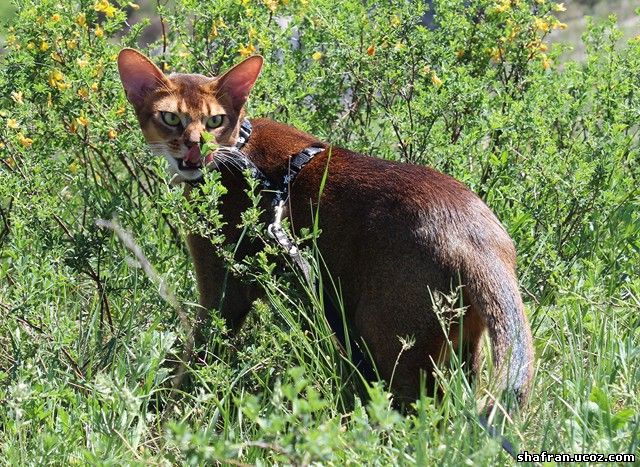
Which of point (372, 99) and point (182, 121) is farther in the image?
point (372, 99)

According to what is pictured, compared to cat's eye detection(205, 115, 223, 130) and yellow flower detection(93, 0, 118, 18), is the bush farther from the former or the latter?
cat's eye detection(205, 115, 223, 130)

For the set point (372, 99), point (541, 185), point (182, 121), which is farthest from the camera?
point (372, 99)

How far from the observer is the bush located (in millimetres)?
3303

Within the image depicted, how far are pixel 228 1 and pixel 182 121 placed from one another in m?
0.89

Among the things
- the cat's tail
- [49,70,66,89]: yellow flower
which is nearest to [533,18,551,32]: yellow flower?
the cat's tail

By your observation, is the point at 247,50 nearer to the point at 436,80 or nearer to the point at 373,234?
the point at 436,80

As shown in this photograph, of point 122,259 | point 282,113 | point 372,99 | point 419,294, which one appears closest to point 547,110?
point 372,99

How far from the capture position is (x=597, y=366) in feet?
11.0

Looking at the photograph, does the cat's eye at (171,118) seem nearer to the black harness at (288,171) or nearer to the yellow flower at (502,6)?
the black harness at (288,171)

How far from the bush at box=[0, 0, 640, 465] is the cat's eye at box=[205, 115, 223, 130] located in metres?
0.36

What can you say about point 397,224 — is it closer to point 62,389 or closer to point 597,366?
point 597,366

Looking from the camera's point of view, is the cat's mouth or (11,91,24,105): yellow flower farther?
(11,91,24,105): yellow flower

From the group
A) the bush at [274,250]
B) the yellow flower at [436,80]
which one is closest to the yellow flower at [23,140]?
the bush at [274,250]

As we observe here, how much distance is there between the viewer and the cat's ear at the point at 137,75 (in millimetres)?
4164
